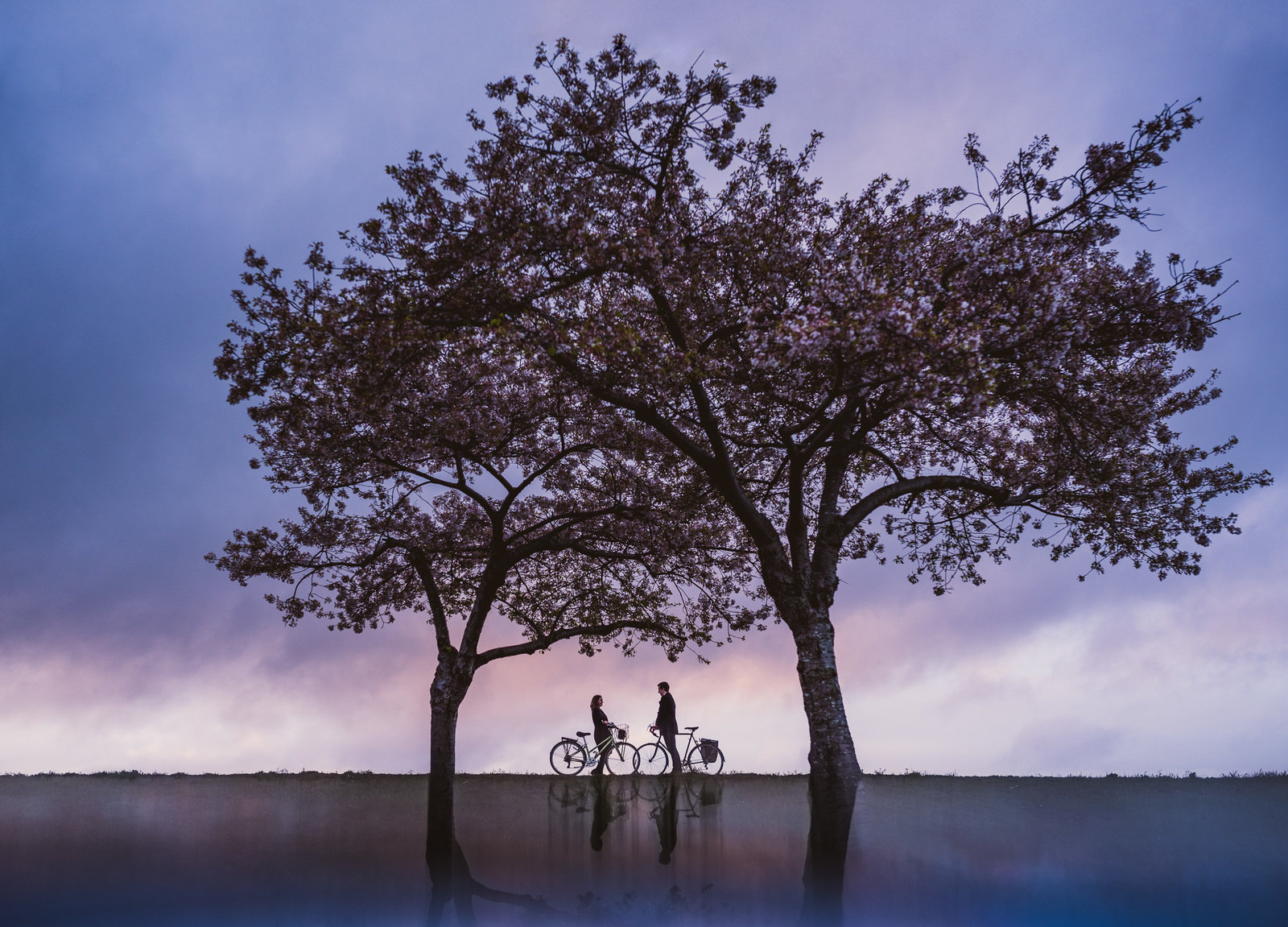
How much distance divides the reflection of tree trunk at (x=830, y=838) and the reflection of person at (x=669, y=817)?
549 cm

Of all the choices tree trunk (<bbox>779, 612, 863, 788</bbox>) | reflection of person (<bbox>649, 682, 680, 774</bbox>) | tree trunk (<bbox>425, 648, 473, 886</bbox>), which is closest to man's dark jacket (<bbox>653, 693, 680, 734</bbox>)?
reflection of person (<bbox>649, 682, 680, 774</bbox>)

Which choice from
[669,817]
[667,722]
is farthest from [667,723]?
[669,817]

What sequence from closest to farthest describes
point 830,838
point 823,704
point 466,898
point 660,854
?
1. point 830,838
2. point 823,704
3. point 466,898
4. point 660,854

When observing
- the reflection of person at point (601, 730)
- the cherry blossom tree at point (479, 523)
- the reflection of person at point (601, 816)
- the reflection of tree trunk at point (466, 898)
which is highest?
the cherry blossom tree at point (479, 523)

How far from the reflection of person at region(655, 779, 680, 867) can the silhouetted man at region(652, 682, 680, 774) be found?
157 centimetres

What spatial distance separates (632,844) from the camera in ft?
65.7

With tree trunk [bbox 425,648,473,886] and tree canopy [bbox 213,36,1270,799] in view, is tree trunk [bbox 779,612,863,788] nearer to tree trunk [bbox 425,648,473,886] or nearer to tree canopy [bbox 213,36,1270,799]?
tree canopy [bbox 213,36,1270,799]

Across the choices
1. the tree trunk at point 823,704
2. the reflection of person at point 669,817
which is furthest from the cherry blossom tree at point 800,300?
the reflection of person at point 669,817

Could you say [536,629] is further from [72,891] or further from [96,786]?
[96,786]

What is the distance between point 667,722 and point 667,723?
2 cm

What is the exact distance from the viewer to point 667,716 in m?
23.2

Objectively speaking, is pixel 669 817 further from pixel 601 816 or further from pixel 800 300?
pixel 800 300

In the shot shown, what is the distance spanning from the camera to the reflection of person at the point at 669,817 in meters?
20.0

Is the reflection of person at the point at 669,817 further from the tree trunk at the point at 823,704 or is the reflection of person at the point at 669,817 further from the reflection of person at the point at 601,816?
the tree trunk at the point at 823,704
